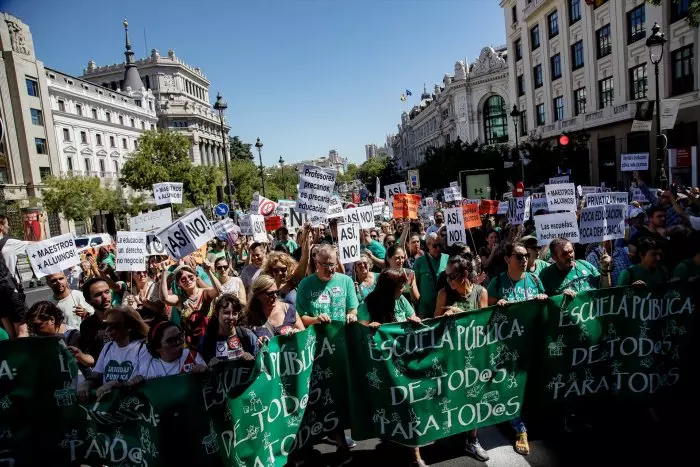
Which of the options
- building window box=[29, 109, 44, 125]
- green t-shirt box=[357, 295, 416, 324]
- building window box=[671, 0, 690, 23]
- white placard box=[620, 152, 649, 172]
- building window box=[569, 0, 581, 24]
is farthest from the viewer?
building window box=[29, 109, 44, 125]

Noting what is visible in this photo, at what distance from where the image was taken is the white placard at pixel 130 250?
22.5 ft

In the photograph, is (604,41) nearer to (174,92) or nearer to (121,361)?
(121,361)

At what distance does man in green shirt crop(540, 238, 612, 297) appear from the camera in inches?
190

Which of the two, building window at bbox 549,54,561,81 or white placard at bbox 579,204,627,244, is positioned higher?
building window at bbox 549,54,561,81

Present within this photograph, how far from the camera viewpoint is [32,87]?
4262 centimetres

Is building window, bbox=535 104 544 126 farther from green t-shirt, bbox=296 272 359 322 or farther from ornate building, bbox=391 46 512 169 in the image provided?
green t-shirt, bbox=296 272 359 322

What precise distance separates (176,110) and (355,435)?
8065cm

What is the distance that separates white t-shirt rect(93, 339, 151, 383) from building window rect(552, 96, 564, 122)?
3848cm

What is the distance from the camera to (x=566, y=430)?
4336 millimetres

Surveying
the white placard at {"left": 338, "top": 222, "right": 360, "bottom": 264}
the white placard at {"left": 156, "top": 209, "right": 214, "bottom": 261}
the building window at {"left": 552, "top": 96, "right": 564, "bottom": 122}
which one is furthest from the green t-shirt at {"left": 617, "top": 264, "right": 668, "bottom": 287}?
the building window at {"left": 552, "top": 96, "right": 564, "bottom": 122}

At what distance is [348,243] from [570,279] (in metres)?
2.81

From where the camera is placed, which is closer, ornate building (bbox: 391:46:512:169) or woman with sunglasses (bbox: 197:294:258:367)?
woman with sunglasses (bbox: 197:294:258:367)

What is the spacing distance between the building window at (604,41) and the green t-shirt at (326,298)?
3210 centimetres

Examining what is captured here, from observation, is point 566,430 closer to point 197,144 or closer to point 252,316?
point 252,316
